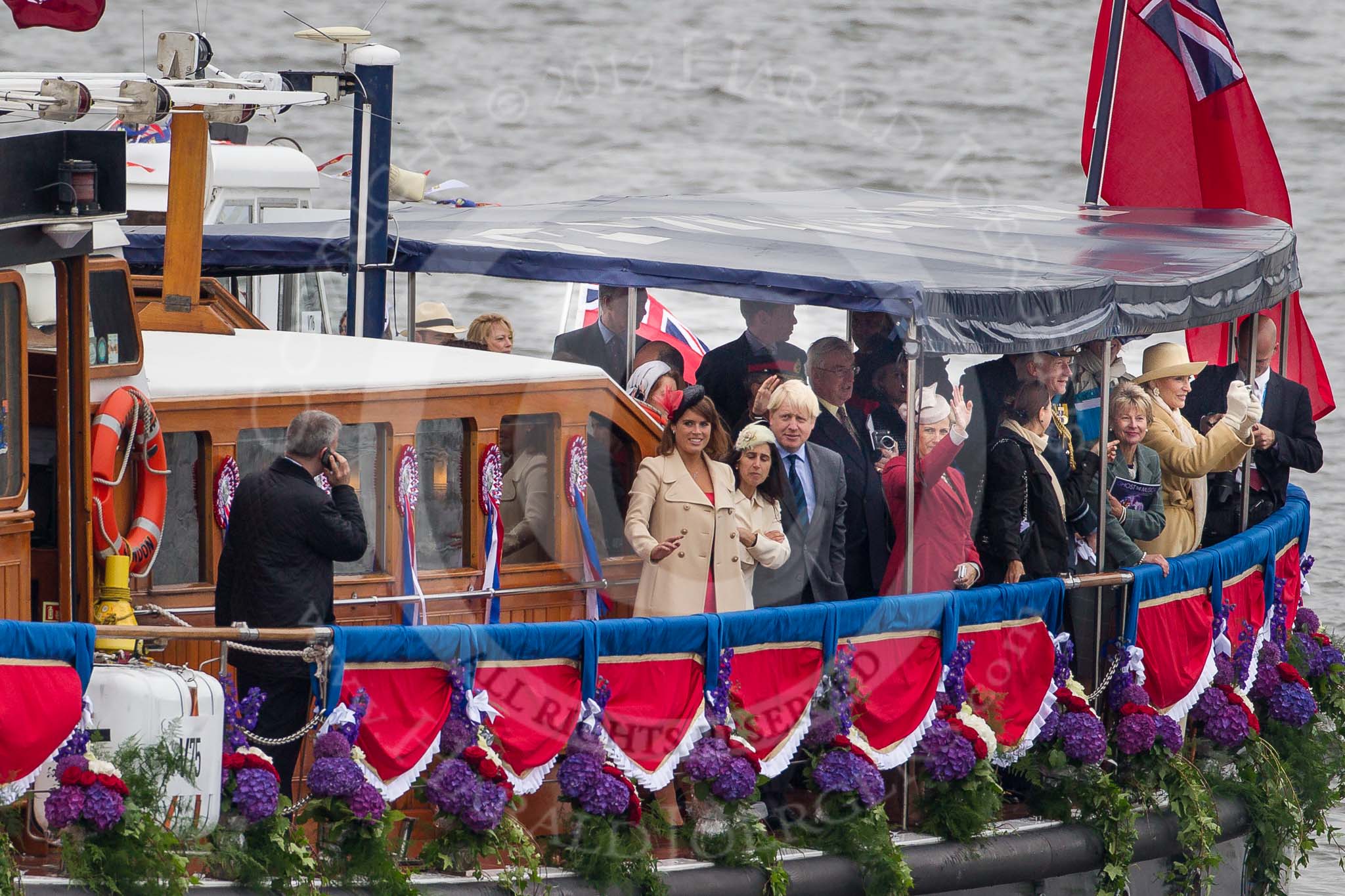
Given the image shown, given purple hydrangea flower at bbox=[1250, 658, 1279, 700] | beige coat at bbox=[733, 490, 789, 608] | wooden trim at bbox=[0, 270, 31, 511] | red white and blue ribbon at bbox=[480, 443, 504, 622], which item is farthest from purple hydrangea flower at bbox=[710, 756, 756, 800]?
purple hydrangea flower at bbox=[1250, 658, 1279, 700]

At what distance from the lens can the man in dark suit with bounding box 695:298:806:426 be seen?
33.3 ft

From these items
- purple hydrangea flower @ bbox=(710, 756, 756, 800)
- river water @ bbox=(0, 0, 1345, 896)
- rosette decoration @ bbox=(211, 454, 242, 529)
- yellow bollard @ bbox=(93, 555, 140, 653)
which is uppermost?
rosette decoration @ bbox=(211, 454, 242, 529)

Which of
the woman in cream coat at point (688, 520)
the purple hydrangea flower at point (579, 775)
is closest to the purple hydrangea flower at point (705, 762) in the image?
the purple hydrangea flower at point (579, 775)

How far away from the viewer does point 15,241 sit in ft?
25.0

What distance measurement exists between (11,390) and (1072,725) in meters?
4.55

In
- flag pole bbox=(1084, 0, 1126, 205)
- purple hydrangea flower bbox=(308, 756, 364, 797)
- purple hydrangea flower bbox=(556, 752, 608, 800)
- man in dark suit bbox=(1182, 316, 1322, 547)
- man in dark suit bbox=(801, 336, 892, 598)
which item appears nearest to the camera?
purple hydrangea flower bbox=(308, 756, 364, 797)

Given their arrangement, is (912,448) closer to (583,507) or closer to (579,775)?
(583,507)

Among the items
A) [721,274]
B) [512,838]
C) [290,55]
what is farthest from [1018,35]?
Answer: [512,838]

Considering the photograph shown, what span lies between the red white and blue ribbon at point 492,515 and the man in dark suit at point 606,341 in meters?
3.20

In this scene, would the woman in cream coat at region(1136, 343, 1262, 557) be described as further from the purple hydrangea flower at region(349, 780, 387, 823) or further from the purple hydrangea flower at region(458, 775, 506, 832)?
the purple hydrangea flower at region(349, 780, 387, 823)

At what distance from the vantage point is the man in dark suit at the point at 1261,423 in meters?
11.7

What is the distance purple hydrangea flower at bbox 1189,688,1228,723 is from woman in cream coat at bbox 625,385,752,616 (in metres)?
2.70

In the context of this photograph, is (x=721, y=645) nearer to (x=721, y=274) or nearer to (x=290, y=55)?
(x=721, y=274)

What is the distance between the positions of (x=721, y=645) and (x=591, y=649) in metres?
0.56
